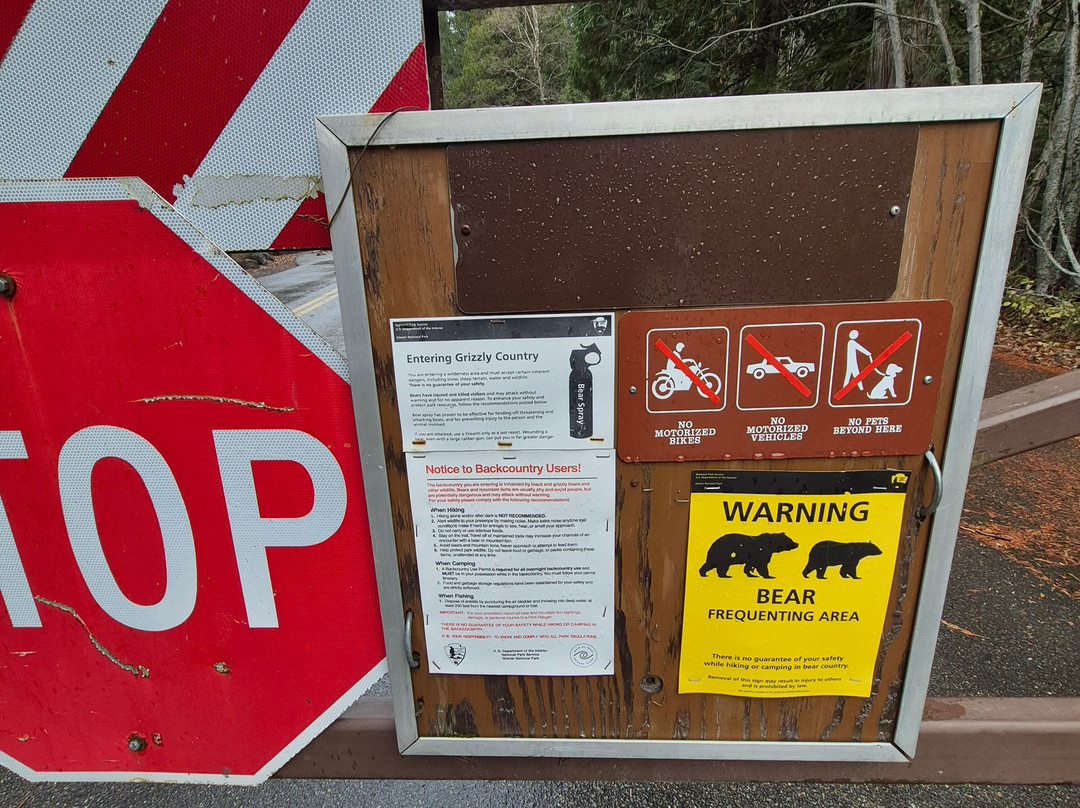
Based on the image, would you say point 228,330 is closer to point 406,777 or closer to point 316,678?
point 316,678

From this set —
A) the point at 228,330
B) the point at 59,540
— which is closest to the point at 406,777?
the point at 59,540

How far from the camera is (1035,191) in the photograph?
7766 millimetres

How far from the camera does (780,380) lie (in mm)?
1042

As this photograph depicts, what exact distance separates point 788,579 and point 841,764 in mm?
494

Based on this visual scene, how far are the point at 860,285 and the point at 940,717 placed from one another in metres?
1.01

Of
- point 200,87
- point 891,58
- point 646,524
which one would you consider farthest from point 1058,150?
point 200,87

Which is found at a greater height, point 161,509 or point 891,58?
point 891,58

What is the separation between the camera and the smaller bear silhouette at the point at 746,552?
1.14m

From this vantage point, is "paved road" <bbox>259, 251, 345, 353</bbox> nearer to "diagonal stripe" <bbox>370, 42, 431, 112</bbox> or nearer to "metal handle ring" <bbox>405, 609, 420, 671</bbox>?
"metal handle ring" <bbox>405, 609, 420, 671</bbox>

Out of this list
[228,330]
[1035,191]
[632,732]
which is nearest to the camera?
[228,330]

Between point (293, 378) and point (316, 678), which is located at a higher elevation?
point (293, 378)

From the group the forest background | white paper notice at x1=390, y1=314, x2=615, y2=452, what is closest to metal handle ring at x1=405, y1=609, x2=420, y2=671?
white paper notice at x1=390, y1=314, x2=615, y2=452

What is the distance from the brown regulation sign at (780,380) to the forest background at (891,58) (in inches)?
165

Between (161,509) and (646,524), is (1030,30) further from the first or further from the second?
(161,509)
